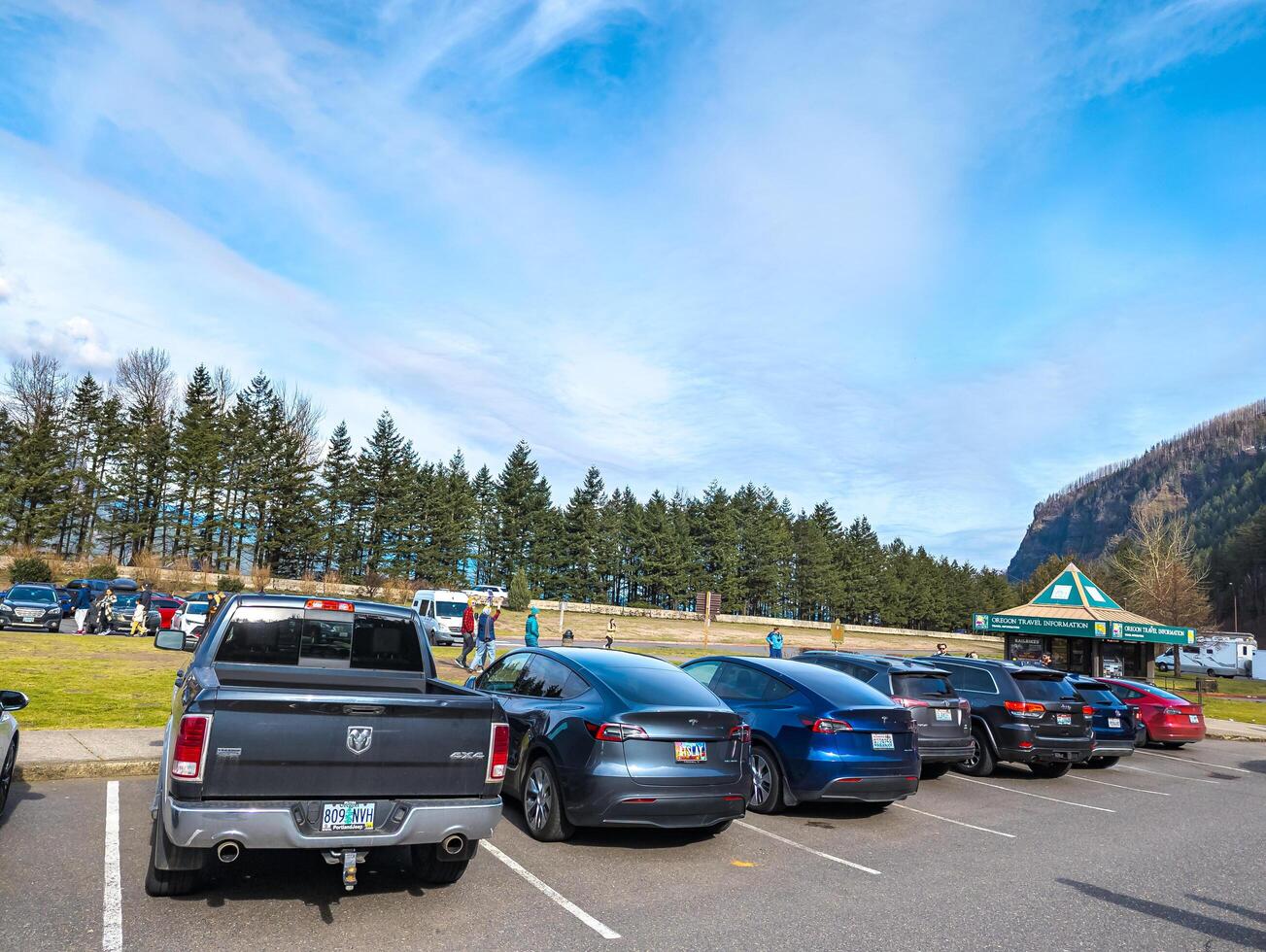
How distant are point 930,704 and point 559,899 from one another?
21.9 ft

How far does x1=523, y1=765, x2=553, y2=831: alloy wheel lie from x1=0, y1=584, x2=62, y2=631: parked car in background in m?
25.8

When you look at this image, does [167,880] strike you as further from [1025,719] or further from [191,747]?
[1025,719]

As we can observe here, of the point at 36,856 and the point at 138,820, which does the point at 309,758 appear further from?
the point at 138,820

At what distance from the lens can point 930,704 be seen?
10.7 m

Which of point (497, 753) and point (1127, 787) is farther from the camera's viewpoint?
point (1127, 787)

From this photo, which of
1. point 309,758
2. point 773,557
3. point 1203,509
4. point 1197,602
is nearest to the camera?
point 309,758

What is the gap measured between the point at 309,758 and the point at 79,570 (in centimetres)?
5482

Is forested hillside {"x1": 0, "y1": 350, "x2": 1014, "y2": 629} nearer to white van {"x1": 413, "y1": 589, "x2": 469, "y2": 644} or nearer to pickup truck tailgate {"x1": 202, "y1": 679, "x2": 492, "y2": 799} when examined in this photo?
white van {"x1": 413, "y1": 589, "x2": 469, "y2": 644}

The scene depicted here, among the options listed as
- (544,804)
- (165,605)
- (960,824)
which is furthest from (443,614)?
(544,804)

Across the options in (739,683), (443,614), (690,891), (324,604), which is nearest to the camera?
(690,891)

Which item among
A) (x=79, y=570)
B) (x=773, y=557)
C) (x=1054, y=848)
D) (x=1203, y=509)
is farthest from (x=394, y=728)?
(x=1203, y=509)

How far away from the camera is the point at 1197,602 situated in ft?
211

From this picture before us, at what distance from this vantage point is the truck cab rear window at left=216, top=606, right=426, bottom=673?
19.6 feet

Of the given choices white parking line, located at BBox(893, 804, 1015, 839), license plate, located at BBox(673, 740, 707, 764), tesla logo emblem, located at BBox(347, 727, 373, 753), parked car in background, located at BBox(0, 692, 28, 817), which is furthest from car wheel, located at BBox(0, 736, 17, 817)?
white parking line, located at BBox(893, 804, 1015, 839)
